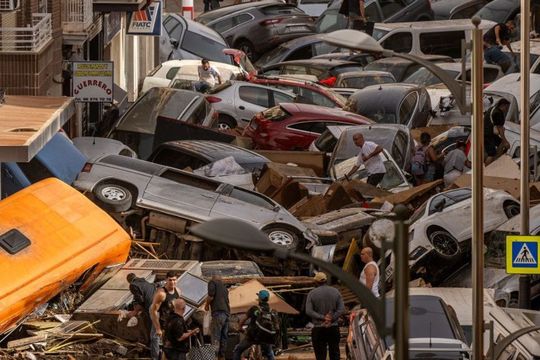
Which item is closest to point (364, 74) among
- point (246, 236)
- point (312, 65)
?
point (312, 65)

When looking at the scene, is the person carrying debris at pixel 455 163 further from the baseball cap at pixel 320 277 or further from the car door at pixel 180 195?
Result: the baseball cap at pixel 320 277

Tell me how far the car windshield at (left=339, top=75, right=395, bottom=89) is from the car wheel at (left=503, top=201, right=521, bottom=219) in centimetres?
1787

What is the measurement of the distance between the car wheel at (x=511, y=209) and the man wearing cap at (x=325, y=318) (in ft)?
15.0

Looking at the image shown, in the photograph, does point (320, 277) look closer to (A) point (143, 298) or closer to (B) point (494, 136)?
(A) point (143, 298)

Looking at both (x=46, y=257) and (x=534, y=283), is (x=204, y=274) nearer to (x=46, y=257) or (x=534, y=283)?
(x=46, y=257)

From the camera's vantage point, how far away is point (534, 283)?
22891 mm

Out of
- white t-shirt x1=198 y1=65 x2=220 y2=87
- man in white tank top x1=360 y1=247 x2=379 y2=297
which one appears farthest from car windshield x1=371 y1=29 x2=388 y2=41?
man in white tank top x1=360 y1=247 x2=379 y2=297

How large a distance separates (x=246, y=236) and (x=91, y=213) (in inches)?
564

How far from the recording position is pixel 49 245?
23641mm

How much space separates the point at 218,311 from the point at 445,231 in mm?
4050

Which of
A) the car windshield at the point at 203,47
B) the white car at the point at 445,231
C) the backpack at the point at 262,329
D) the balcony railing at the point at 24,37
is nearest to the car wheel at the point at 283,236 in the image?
the white car at the point at 445,231

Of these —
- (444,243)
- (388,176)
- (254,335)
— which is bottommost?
(388,176)

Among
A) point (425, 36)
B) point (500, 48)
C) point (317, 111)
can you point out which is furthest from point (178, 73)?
point (425, 36)

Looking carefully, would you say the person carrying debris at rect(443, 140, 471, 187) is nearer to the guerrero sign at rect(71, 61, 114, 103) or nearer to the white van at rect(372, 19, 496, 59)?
the guerrero sign at rect(71, 61, 114, 103)
